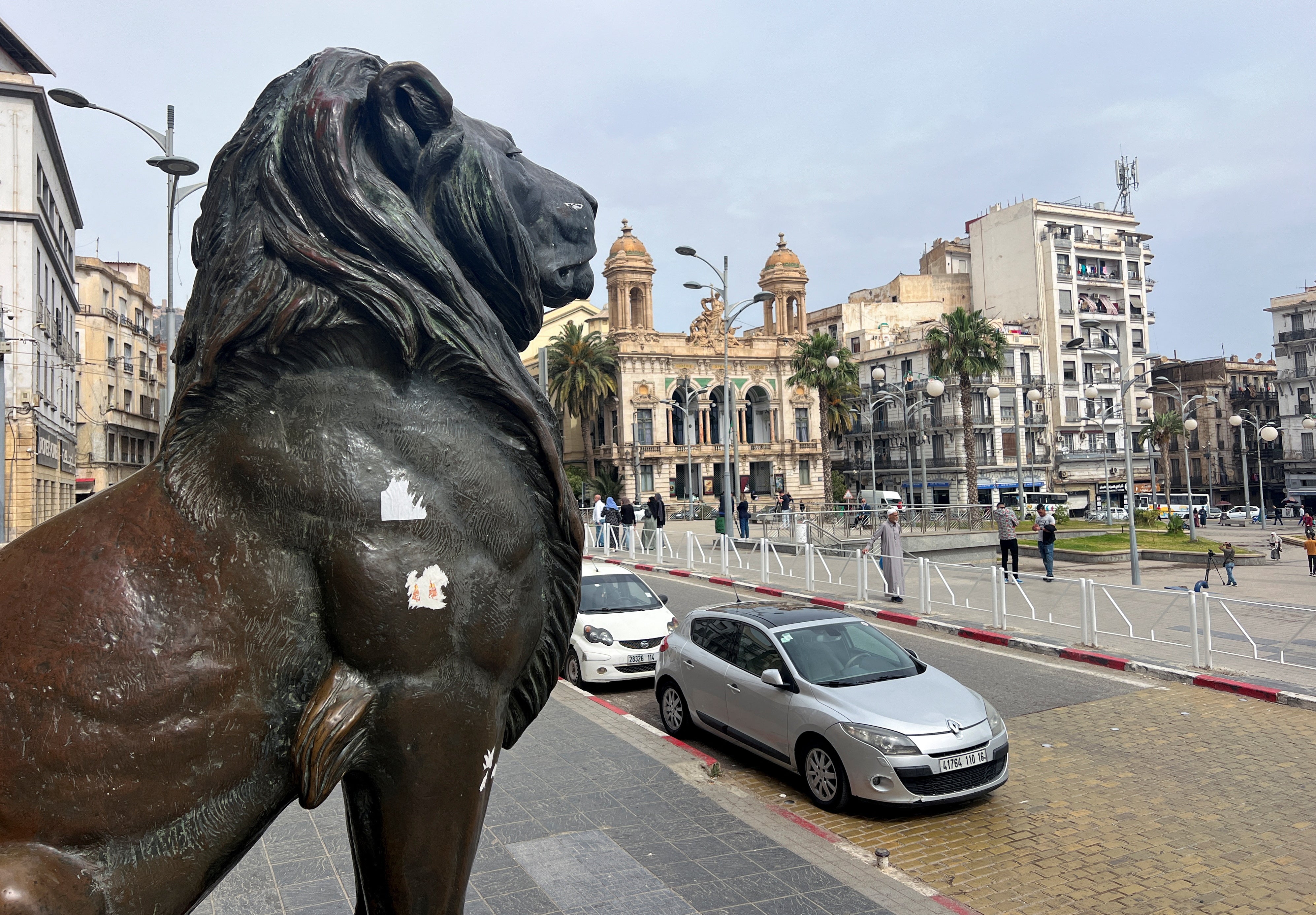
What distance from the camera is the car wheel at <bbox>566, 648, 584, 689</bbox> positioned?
11156 millimetres

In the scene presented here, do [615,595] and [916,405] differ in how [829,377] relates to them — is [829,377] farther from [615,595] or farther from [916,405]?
[615,595]

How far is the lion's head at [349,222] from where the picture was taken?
136cm

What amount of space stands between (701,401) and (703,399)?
18cm

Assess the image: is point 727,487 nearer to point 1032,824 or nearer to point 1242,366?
point 1032,824

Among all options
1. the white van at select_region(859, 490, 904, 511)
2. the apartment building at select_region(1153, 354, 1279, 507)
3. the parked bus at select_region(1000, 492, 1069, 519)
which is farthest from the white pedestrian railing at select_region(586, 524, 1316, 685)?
the apartment building at select_region(1153, 354, 1279, 507)

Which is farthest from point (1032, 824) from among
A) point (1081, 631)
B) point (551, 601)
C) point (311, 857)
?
point (1081, 631)

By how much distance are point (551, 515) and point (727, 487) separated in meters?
27.5

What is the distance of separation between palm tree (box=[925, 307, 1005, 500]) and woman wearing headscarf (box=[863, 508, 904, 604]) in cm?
2264

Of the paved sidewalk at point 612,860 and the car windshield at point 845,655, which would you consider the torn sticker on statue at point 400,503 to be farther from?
the car windshield at point 845,655

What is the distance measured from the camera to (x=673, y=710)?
9.23m

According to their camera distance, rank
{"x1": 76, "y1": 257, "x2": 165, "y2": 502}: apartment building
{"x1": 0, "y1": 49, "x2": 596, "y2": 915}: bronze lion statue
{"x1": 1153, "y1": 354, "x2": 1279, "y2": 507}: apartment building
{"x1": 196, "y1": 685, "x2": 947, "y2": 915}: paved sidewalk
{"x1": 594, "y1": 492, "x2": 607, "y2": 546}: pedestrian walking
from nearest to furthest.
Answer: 1. {"x1": 0, "y1": 49, "x2": 596, "y2": 915}: bronze lion statue
2. {"x1": 196, "y1": 685, "x2": 947, "y2": 915}: paved sidewalk
3. {"x1": 594, "y1": 492, "x2": 607, "y2": 546}: pedestrian walking
4. {"x1": 76, "y1": 257, "x2": 165, "y2": 502}: apartment building
5. {"x1": 1153, "y1": 354, "x2": 1279, "y2": 507}: apartment building

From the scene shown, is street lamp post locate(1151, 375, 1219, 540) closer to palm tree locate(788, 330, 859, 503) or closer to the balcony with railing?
the balcony with railing

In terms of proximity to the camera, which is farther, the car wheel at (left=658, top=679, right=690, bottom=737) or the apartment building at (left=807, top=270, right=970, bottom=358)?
the apartment building at (left=807, top=270, right=970, bottom=358)

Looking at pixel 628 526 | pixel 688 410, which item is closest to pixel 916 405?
pixel 688 410
